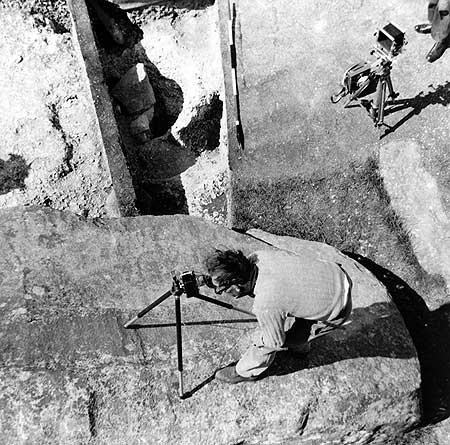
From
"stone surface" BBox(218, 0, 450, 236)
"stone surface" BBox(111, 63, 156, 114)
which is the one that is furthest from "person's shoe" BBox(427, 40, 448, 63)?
"stone surface" BBox(111, 63, 156, 114)

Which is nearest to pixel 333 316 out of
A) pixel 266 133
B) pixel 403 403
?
pixel 403 403

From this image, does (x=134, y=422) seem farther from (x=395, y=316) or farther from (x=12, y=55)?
(x=12, y=55)

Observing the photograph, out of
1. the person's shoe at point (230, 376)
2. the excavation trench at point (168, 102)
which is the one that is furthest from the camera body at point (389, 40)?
the person's shoe at point (230, 376)

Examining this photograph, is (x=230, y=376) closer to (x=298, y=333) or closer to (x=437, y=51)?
(x=298, y=333)

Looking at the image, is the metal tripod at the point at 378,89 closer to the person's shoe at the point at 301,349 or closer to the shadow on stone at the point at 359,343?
the shadow on stone at the point at 359,343

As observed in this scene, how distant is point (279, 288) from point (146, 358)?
6.14 ft

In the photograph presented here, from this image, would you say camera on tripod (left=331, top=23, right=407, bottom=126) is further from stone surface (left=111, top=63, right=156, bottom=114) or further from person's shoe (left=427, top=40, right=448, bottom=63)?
stone surface (left=111, top=63, right=156, bottom=114)

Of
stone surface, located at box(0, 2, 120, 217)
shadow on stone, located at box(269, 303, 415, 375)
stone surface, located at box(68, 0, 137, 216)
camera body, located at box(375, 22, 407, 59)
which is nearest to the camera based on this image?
shadow on stone, located at box(269, 303, 415, 375)

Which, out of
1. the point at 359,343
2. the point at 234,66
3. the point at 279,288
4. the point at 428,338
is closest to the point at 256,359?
the point at 279,288

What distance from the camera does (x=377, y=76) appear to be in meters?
8.58

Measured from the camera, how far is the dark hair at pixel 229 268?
15.8ft

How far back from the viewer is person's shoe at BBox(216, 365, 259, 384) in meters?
5.97

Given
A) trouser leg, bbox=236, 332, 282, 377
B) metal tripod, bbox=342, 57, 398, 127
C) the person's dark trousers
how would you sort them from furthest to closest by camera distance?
1. metal tripod, bbox=342, 57, 398, 127
2. the person's dark trousers
3. trouser leg, bbox=236, 332, 282, 377

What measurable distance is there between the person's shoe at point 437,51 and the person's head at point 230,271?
5.52 meters
